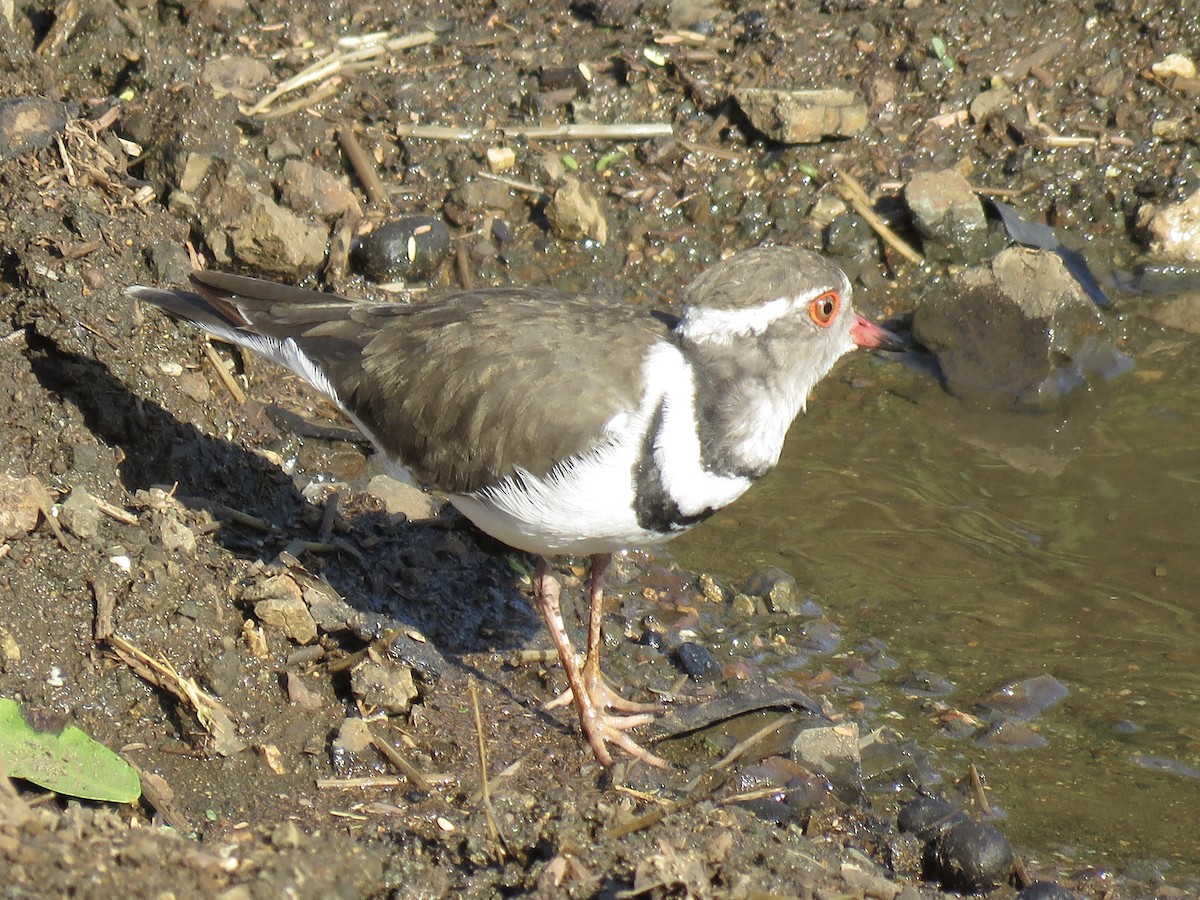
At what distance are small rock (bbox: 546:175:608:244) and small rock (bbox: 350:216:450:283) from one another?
75 centimetres

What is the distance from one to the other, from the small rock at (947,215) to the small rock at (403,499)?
397 cm

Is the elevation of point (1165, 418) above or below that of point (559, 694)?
above

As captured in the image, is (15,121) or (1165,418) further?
(1165,418)

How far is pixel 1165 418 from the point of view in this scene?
7.89 m

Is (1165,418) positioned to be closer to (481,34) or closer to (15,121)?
(481,34)

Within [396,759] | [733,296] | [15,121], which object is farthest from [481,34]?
[396,759]

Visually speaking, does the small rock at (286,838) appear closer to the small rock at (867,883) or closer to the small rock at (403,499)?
the small rock at (867,883)

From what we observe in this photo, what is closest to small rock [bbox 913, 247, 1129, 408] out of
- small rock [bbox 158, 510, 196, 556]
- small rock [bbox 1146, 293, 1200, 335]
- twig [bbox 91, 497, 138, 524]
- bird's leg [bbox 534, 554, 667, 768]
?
small rock [bbox 1146, 293, 1200, 335]

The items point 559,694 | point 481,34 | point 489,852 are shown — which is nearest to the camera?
point 489,852

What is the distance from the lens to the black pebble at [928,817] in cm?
529

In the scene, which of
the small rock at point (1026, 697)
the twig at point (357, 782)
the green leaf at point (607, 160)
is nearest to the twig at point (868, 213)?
the green leaf at point (607, 160)

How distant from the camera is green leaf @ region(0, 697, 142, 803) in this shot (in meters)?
4.52

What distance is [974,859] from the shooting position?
5.01 meters

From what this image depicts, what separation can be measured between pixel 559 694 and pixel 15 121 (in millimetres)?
4133
